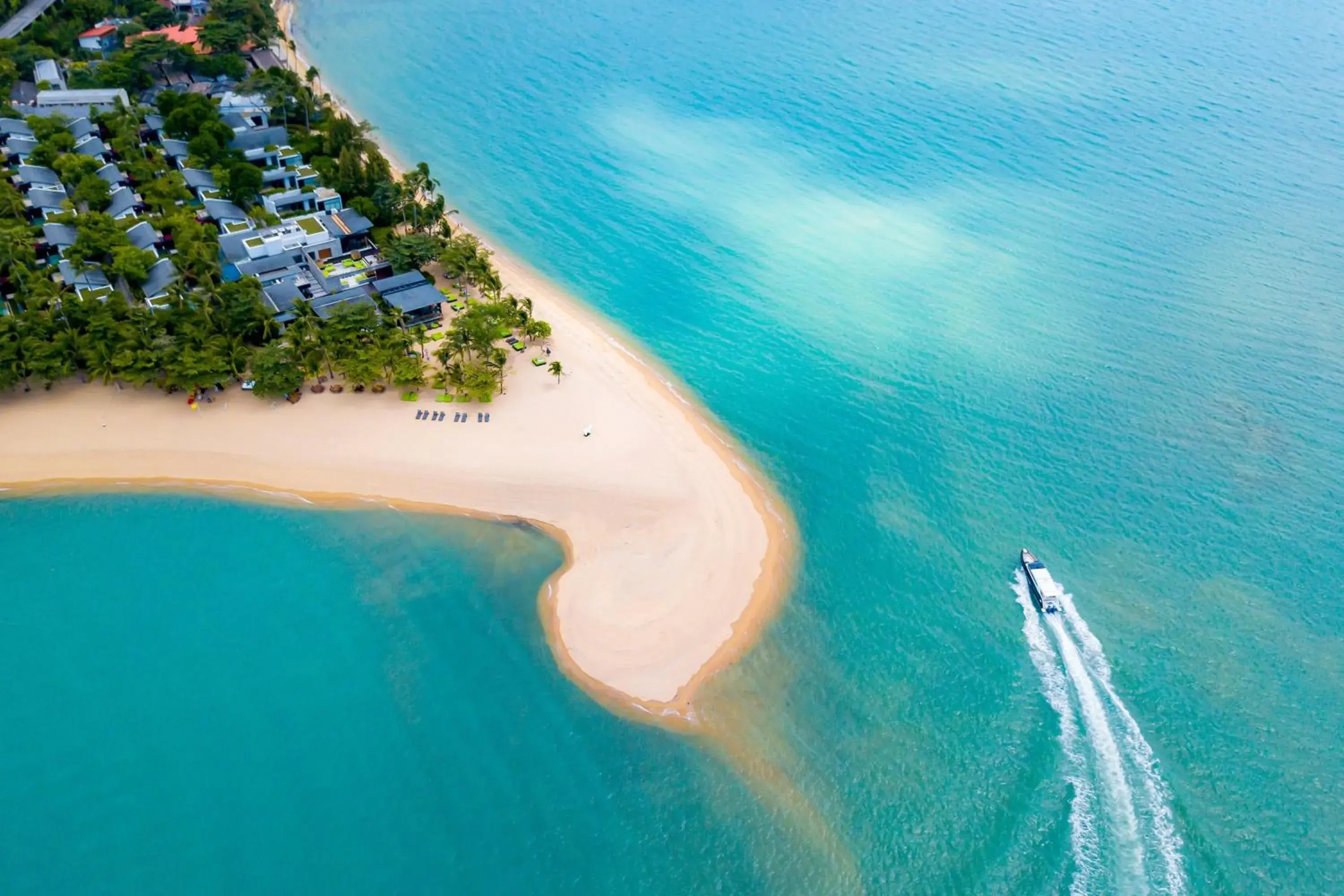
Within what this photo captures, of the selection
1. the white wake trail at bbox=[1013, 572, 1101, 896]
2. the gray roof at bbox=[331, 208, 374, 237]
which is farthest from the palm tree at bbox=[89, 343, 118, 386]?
the white wake trail at bbox=[1013, 572, 1101, 896]

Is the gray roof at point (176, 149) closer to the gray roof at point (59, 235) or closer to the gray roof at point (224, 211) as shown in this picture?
the gray roof at point (224, 211)

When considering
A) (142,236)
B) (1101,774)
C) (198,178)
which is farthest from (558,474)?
(198,178)

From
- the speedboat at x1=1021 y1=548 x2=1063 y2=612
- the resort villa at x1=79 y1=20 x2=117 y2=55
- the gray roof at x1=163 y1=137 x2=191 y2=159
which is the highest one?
the resort villa at x1=79 y1=20 x2=117 y2=55

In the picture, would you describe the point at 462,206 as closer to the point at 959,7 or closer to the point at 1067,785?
the point at 1067,785

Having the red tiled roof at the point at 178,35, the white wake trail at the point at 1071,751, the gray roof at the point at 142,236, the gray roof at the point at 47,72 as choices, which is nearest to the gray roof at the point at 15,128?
the gray roof at the point at 47,72

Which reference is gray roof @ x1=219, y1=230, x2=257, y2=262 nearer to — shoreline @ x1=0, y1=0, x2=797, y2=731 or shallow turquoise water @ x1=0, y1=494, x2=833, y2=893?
shoreline @ x1=0, y1=0, x2=797, y2=731

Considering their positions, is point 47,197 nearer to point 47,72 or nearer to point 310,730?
point 47,72
